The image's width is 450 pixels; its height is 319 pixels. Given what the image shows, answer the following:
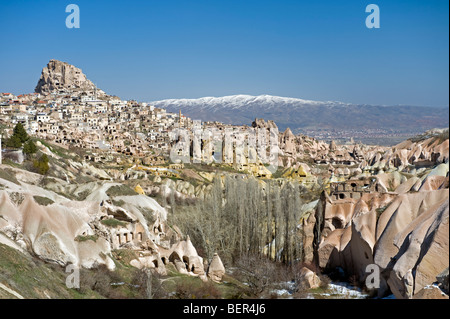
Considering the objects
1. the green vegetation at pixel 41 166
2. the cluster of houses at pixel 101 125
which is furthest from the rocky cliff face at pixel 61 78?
the green vegetation at pixel 41 166

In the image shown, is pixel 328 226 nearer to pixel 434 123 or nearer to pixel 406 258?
pixel 406 258

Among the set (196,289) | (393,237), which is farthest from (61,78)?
(393,237)

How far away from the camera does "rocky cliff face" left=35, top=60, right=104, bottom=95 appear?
136625 mm

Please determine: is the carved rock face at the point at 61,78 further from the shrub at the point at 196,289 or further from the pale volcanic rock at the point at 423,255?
the pale volcanic rock at the point at 423,255

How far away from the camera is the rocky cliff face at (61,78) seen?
448 feet

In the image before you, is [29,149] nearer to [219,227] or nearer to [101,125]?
[219,227]

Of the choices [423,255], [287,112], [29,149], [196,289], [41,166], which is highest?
[287,112]

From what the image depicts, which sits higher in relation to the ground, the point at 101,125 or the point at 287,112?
the point at 287,112

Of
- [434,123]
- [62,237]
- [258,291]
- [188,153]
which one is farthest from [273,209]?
[188,153]

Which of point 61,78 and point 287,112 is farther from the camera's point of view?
point 61,78

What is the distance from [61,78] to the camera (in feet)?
459

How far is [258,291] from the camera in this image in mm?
16000

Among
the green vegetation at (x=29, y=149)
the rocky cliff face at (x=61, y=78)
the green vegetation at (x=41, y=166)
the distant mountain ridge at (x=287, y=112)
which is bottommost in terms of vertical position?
the green vegetation at (x=41, y=166)
